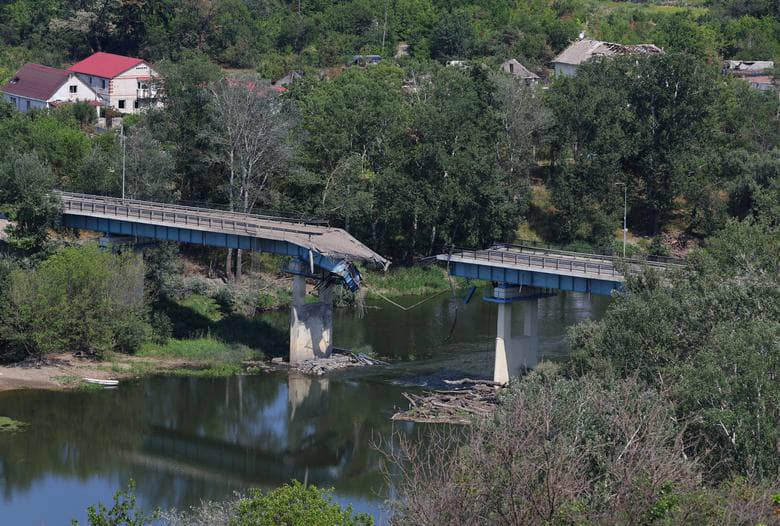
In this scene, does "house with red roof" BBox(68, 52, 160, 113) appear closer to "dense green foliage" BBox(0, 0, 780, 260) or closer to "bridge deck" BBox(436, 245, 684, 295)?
"dense green foliage" BBox(0, 0, 780, 260)

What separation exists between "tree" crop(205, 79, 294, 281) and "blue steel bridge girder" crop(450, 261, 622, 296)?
A: 19837 mm

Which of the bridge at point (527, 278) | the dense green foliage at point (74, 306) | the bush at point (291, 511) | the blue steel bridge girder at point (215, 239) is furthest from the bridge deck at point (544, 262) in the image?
the bush at point (291, 511)

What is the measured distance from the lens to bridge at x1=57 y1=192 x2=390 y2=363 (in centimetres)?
6838

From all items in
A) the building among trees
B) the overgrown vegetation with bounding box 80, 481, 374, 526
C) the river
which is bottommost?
the river

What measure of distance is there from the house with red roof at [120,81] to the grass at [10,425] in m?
57.7

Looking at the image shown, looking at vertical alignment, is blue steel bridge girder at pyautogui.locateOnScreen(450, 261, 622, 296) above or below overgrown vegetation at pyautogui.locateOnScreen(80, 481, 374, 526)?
above

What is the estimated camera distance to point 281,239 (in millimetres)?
69438

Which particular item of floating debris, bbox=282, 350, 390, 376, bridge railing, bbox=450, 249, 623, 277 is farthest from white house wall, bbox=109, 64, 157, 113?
bridge railing, bbox=450, 249, 623, 277

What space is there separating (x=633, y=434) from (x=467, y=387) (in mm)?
27293

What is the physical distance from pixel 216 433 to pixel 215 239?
15143 millimetres

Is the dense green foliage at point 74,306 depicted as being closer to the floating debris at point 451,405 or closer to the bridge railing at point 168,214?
the bridge railing at point 168,214

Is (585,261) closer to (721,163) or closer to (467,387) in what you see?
(467,387)

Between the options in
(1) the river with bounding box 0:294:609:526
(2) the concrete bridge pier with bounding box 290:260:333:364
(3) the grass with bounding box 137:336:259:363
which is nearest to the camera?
(1) the river with bounding box 0:294:609:526

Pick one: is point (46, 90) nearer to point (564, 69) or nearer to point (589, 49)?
point (564, 69)
